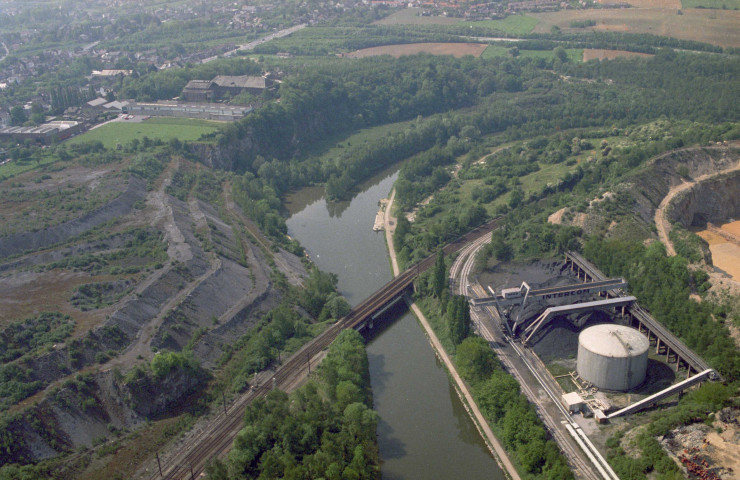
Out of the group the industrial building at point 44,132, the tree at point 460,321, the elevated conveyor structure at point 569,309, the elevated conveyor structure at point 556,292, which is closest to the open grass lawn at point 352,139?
the industrial building at point 44,132

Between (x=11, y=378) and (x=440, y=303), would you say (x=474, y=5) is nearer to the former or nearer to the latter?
(x=440, y=303)

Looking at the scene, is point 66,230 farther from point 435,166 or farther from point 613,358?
point 613,358

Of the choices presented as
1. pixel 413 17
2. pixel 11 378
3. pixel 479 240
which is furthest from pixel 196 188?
pixel 413 17

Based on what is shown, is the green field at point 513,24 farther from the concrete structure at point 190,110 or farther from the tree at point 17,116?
the tree at point 17,116

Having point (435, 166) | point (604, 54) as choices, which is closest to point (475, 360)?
point (435, 166)

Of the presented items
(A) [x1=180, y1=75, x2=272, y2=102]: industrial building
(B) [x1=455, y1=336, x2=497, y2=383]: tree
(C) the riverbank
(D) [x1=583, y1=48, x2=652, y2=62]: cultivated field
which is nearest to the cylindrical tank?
(B) [x1=455, y1=336, x2=497, y2=383]: tree

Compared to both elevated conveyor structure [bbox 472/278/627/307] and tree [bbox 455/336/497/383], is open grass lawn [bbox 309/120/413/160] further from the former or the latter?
tree [bbox 455/336/497/383]
